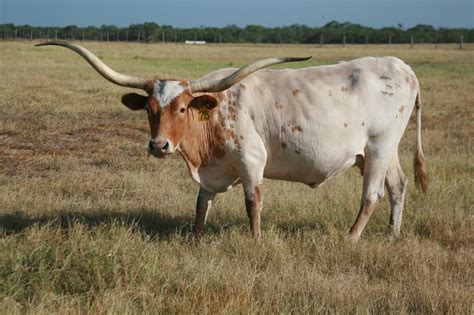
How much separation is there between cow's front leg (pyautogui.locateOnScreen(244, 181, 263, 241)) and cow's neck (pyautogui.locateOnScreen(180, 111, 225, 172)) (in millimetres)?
446

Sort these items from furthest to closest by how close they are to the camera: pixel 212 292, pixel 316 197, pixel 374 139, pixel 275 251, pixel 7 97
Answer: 1. pixel 7 97
2. pixel 316 197
3. pixel 374 139
4. pixel 275 251
5. pixel 212 292

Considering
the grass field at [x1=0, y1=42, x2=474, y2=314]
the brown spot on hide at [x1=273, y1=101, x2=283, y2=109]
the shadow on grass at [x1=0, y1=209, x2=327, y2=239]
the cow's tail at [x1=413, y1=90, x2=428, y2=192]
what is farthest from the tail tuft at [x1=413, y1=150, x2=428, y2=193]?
the brown spot on hide at [x1=273, y1=101, x2=283, y2=109]

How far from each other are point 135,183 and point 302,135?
3.03m

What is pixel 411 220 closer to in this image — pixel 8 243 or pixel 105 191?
pixel 105 191

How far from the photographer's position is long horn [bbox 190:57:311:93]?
599cm

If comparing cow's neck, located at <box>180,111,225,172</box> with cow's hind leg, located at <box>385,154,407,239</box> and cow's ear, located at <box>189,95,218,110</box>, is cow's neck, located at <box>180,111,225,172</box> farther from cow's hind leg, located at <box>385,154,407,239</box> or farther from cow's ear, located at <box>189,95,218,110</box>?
cow's hind leg, located at <box>385,154,407,239</box>

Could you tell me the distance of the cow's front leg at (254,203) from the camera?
6418mm

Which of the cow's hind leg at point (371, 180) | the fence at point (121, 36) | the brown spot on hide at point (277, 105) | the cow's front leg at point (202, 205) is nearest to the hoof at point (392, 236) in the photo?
the cow's hind leg at point (371, 180)

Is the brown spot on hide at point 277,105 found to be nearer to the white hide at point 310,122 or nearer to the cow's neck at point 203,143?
the white hide at point 310,122

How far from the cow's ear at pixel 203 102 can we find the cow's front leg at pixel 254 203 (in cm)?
89

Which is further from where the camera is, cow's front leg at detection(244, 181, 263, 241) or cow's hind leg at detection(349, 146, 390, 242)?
cow's hind leg at detection(349, 146, 390, 242)

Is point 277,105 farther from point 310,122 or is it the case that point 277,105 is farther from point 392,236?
point 392,236

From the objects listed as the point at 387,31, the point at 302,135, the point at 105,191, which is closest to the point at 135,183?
the point at 105,191

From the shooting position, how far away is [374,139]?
22.7ft
